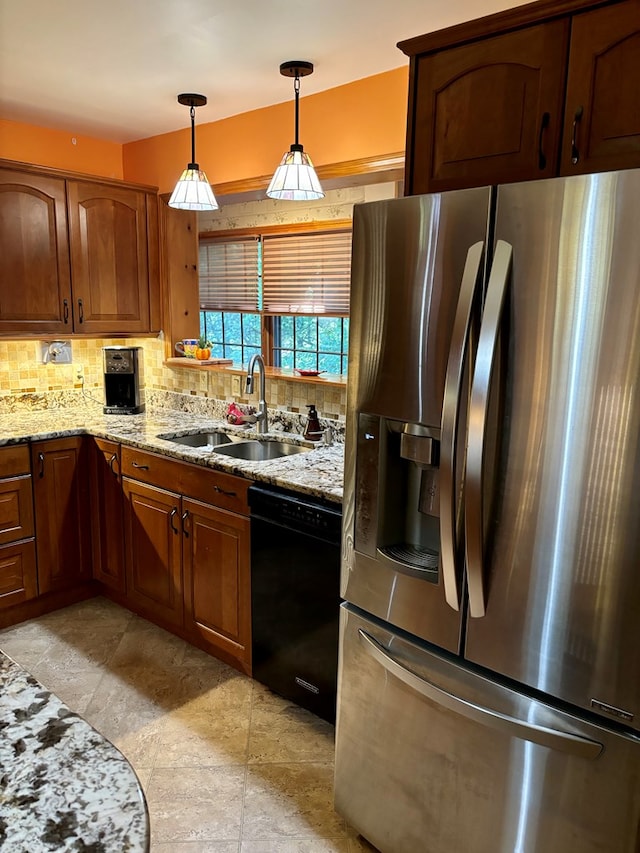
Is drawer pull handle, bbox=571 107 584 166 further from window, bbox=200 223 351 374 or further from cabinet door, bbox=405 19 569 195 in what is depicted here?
window, bbox=200 223 351 374

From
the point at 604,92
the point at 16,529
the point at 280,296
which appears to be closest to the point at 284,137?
the point at 604,92

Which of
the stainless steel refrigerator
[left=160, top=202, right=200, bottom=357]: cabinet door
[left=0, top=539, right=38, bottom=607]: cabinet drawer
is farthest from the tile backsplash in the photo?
the stainless steel refrigerator

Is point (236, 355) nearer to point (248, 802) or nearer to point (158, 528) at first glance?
point (158, 528)

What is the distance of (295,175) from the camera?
2.44 metres

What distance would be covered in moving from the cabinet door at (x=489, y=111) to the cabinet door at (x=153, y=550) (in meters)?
1.80

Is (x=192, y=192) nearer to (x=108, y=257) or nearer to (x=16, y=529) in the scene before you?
(x=108, y=257)

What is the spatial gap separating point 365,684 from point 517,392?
38.1 inches

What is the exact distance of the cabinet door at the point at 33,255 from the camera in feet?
10.3

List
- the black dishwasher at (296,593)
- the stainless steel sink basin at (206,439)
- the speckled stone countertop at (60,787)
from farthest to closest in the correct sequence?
the stainless steel sink basin at (206,439) < the black dishwasher at (296,593) < the speckled stone countertop at (60,787)

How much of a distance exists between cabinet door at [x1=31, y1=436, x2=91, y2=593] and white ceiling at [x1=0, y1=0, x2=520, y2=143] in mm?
1663

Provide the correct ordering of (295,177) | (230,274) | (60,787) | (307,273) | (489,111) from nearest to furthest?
(60,787) < (489,111) < (295,177) < (307,273) < (230,274)

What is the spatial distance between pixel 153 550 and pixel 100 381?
58.5 inches

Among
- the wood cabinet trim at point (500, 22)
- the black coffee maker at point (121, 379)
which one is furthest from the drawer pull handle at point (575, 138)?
the black coffee maker at point (121, 379)

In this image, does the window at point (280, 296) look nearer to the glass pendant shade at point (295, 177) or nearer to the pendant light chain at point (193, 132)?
the pendant light chain at point (193, 132)
